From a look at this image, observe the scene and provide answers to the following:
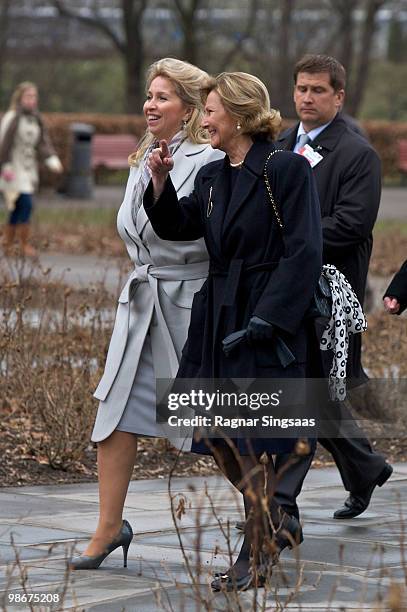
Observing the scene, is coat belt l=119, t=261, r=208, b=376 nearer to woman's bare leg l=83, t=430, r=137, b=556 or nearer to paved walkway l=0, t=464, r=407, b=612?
woman's bare leg l=83, t=430, r=137, b=556

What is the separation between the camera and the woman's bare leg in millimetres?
5555

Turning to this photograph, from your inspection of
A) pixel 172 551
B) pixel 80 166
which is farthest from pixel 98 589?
pixel 80 166

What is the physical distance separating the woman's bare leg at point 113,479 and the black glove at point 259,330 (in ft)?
2.52

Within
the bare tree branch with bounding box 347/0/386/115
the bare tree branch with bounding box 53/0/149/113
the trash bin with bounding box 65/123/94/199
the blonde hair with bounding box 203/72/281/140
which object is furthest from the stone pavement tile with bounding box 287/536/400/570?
the bare tree branch with bounding box 53/0/149/113

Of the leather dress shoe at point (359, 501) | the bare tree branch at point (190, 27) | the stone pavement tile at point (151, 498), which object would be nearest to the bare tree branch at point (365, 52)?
the bare tree branch at point (190, 27)

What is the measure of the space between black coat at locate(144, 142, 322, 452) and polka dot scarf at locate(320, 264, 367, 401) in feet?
1.19

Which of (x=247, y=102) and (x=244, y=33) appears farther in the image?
(x=244, y=33)

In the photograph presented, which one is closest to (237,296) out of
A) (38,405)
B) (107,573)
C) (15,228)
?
(107,573)

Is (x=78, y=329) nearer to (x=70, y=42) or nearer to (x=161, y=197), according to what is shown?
(x=161, y=197)

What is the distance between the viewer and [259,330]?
511 centimetres

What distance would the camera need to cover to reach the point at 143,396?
566 centimetres

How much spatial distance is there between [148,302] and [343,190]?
1066mm

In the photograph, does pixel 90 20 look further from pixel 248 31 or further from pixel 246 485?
pixel 246 485

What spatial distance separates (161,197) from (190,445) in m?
0.92
